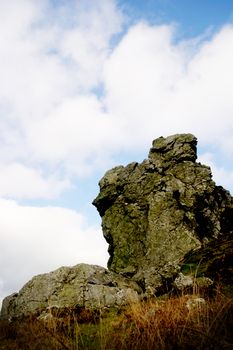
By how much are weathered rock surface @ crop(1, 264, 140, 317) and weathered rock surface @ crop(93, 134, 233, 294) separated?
432cm

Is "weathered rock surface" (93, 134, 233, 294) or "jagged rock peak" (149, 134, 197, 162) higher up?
"jagged rock peak" (149, 134, 197, 162)

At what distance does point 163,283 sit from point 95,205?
1178 centimetres

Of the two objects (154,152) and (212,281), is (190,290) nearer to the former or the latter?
(212,281)

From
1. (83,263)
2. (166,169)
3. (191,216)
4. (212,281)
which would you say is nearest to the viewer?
(212,281)

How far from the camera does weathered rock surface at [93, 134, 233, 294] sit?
76.3 feet

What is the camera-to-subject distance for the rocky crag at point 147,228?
17.8m

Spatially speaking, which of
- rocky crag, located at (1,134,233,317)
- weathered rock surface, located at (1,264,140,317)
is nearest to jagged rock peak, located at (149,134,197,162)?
rocky crag, located at (1,134,233,317)

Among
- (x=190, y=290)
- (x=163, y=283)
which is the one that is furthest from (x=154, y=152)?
(x=190, y=290)

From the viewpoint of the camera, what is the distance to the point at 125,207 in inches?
1042

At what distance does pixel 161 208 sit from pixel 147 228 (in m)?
1.39

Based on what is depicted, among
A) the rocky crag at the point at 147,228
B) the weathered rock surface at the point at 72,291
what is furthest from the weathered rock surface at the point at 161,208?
the weathered rock surface at the point at 72,291

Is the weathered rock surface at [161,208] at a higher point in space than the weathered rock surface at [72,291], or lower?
higher

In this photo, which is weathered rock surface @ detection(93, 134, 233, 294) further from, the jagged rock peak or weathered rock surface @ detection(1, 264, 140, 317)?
weathered rock surface @ detection(1, 264, 140, 317)

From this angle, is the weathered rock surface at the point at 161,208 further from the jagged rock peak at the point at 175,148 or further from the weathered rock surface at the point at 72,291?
the weathered rock surface at the point at 72,291
